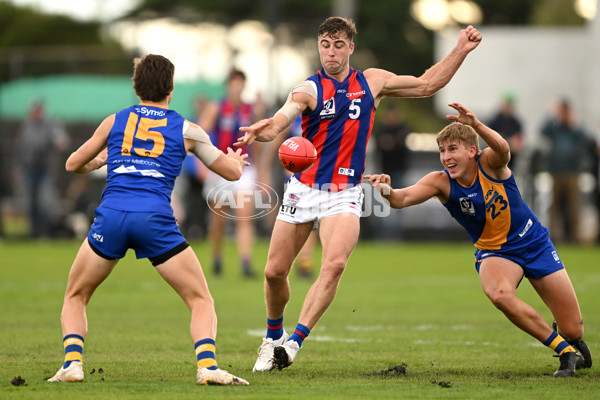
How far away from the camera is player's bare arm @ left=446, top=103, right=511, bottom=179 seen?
6480mm

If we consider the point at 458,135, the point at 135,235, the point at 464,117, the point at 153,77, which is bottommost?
the point at 135,235

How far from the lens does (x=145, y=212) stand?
5828 millimetres

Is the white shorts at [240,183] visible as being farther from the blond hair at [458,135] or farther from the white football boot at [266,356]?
the blond hair at [458,135]

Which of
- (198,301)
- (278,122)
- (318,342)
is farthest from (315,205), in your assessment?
(318,342)

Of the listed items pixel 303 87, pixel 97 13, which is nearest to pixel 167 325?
pixel 303 87

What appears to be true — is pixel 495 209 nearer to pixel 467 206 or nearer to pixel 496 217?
pixel 496 217

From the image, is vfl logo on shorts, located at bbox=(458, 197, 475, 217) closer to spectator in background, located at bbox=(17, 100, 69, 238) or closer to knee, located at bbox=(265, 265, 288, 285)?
knee, located at bbox=(265, 265, 288, 285)

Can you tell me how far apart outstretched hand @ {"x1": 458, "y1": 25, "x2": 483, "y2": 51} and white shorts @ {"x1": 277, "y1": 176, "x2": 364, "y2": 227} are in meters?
1.46

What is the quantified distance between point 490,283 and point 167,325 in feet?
11.8


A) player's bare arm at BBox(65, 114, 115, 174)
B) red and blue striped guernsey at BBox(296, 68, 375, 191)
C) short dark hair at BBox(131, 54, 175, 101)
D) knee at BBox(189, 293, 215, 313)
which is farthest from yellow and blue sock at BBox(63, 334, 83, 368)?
red and blue striped guernsey at BBox(296, 68, 375, 191)

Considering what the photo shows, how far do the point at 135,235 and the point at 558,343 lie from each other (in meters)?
2.97

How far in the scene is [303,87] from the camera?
23.0 feet

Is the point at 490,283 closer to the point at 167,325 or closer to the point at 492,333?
the point at 492,333

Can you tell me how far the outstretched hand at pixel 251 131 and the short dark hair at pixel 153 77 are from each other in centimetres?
63
